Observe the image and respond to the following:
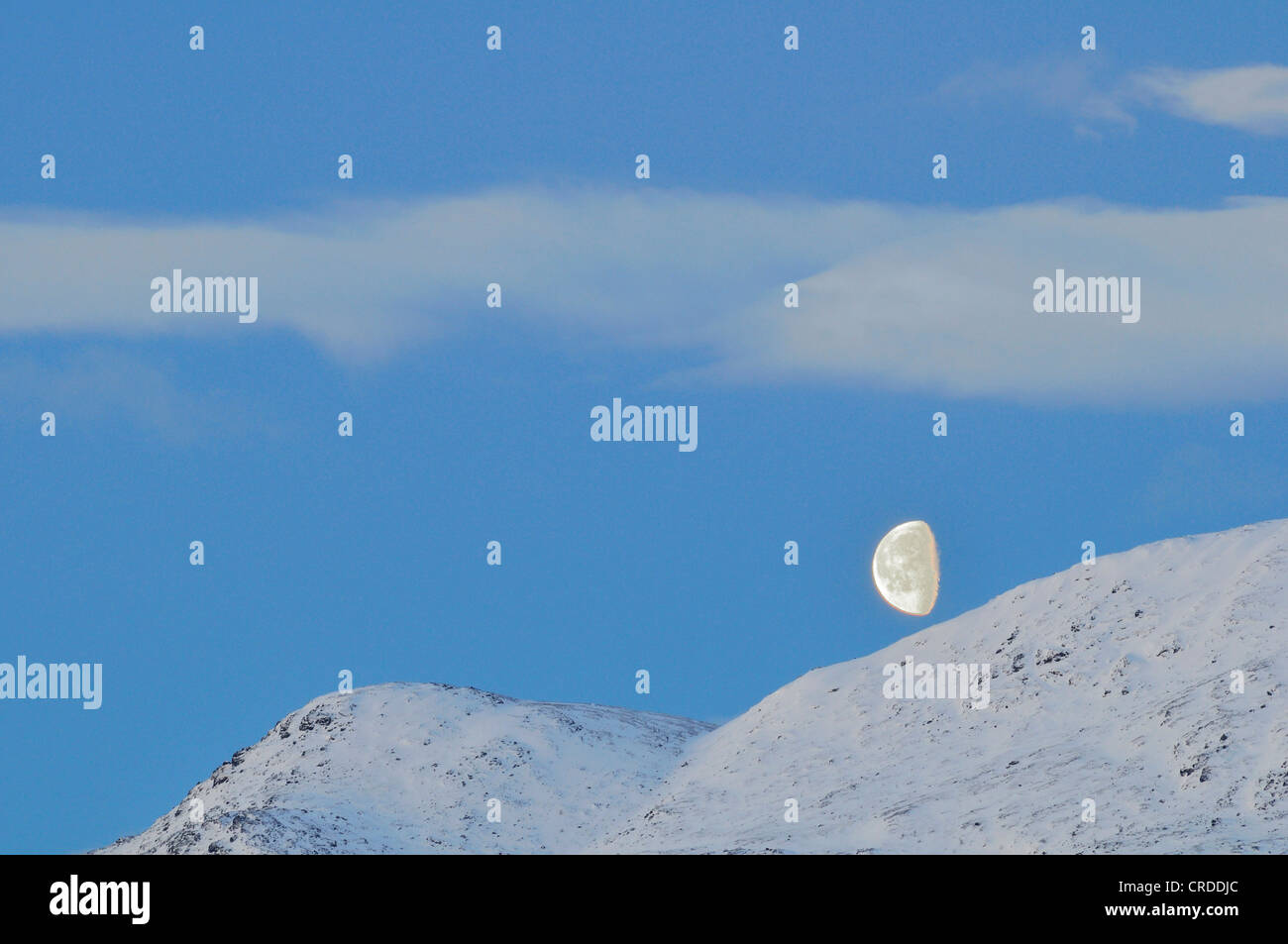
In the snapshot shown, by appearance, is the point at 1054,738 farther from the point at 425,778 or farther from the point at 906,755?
the point at 425,778

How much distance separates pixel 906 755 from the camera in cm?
8388

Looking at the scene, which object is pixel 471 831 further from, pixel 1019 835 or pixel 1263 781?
pixel 1263 781

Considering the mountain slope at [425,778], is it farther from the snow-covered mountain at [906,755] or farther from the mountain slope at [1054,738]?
the mountain slope at [1054,738]

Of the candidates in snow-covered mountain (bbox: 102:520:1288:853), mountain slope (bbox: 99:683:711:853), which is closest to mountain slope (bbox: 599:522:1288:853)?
snow-covered mountain (bbox: 102:520:1288:853)

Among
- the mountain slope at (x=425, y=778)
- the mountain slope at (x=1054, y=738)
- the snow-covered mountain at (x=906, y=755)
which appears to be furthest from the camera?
the mountain slope at (x=425, y=778)

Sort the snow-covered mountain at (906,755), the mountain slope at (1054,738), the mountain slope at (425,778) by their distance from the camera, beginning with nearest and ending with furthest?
the mountain slope at (1054,738), the snow-covered mountain at (906,755), the mountain slope at (425,778)

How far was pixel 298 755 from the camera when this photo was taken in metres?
101

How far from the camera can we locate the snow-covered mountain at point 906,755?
7000 centimetres

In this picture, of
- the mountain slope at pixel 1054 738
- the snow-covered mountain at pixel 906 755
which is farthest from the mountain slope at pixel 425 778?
the mountain slope at pixel 1054 738

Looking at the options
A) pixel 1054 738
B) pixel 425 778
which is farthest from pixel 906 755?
pixel 425 778

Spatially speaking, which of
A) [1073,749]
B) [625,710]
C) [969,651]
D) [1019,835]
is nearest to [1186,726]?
[1073,749]

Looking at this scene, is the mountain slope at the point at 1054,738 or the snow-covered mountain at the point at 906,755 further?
the snow-covered mountain at the point at 906,755

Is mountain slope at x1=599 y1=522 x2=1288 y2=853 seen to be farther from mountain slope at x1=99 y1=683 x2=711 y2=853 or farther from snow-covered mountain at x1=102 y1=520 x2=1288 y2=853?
mountain slope at x1=99 y1=683 x2=711 y2=853
